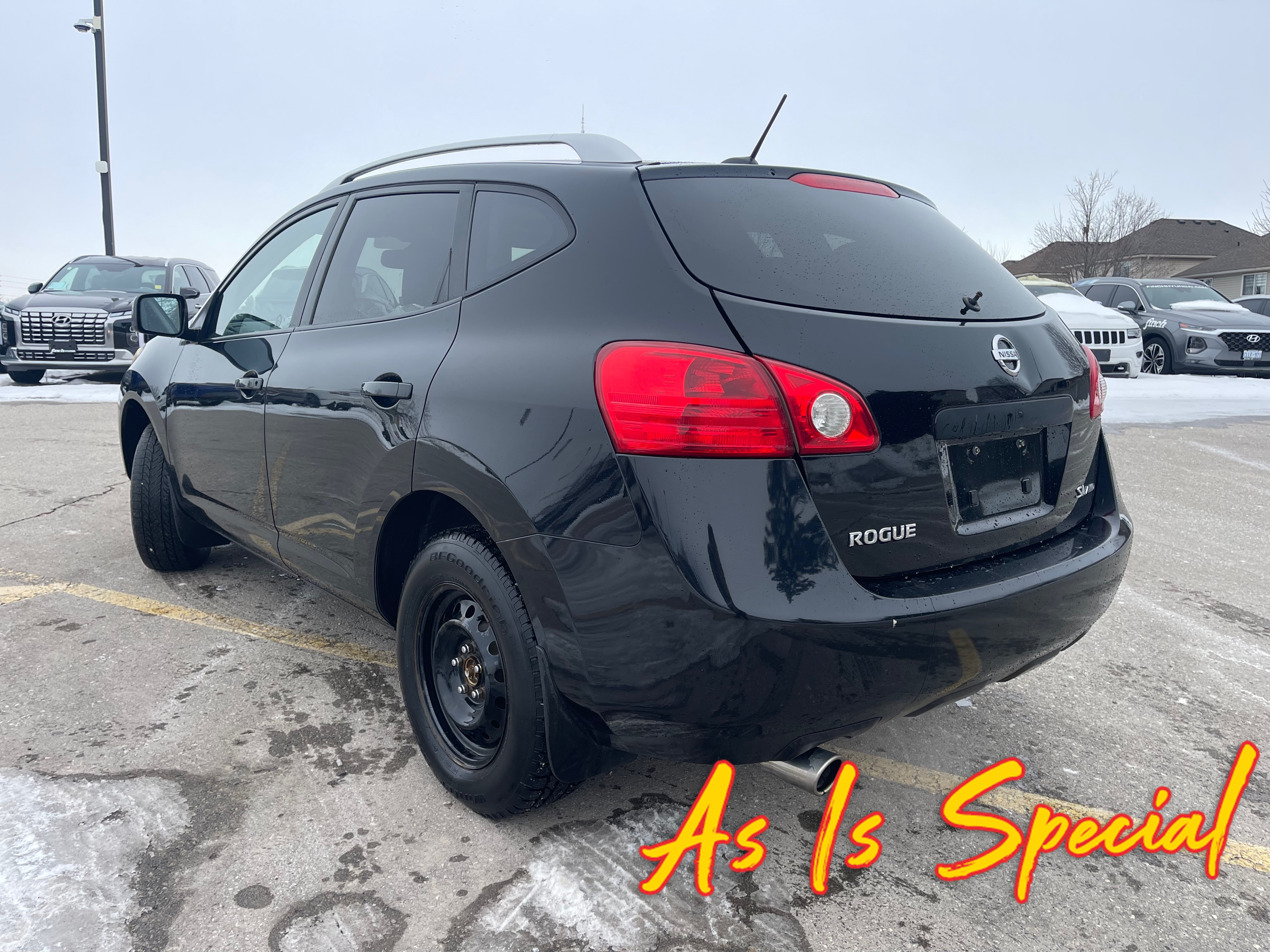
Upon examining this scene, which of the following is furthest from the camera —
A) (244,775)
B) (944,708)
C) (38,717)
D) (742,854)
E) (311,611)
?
(311,611)

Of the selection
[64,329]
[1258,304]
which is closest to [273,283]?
[64,329]

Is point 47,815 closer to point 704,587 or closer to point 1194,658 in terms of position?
point 704,587

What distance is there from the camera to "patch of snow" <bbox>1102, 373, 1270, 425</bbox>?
10.6 m

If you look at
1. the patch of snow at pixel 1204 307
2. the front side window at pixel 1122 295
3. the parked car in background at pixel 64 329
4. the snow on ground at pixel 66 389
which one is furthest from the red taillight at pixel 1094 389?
the patch of snow at pixel 1204 307

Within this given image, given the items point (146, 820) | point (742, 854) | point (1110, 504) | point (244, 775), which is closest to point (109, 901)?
point (146, 820)

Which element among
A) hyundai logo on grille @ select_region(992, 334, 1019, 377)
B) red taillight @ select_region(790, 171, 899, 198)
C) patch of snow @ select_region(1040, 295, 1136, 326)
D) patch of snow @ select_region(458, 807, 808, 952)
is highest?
patch of snow @ select_region(1040, 295, 1136, 326)

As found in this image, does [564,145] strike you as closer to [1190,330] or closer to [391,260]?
[391,260]

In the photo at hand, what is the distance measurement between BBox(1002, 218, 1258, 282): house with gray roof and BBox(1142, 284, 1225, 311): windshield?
3421cm

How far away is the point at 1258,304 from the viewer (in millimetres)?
19938

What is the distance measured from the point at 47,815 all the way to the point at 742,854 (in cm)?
178

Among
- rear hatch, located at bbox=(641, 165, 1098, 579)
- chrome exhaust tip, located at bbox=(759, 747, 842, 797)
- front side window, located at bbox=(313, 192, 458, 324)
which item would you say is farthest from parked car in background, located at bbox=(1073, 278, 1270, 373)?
chrome exhaust tip, located at bbox=(759, 747, 842, 797)

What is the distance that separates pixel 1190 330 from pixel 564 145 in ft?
51.5

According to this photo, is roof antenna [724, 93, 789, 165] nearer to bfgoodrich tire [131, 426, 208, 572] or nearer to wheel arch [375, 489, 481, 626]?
wheel arch [375, 489, 481, 626]

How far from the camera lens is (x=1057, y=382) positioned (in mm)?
2436
